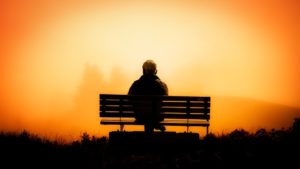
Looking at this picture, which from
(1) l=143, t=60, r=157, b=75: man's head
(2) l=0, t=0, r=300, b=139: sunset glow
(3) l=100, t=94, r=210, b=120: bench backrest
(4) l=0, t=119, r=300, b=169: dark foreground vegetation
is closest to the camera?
(4) l=0, t=119, r=300, b=169: dark foreground vegetation

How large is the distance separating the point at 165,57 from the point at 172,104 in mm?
4392

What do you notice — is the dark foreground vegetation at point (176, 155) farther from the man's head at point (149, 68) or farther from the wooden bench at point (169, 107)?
the man's head at point (149, 68)

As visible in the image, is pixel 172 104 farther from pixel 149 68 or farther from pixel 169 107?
pixel 149 68

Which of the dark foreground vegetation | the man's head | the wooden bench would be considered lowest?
the dark foreground vegetation

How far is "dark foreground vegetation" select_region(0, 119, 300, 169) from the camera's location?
24.3ft

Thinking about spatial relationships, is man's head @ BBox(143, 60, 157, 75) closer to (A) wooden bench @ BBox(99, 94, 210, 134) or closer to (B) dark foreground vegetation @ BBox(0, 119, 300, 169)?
(A) wooden bench @ BBox(99, 94, 210, 134)

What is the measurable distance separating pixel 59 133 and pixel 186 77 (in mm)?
3427

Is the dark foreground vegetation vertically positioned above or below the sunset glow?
below

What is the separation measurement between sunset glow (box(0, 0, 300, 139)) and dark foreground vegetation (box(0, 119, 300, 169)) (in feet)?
9.98

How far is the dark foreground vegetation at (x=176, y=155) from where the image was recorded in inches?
292

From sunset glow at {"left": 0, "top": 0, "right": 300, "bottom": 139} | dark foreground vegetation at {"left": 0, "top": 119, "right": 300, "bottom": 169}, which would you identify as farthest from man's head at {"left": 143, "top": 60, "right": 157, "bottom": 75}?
sunset glow at {"left": 0, "top": 0, "right": 300, "bottom": 139}

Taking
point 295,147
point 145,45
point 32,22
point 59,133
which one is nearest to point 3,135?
point 59,133

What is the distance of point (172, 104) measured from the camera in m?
8.05

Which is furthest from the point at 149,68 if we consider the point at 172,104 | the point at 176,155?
the point at 176,155
